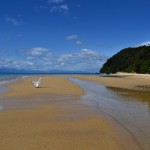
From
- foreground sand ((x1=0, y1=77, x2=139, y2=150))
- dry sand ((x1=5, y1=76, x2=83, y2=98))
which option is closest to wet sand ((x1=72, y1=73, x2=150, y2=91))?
dry sand ((x1=5, y1=76, x2=83, y2=98))

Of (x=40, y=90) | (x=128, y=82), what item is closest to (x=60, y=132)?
(x=40, y=90)

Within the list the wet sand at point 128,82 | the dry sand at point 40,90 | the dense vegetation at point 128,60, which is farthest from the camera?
the dense vegetation at point 128,60

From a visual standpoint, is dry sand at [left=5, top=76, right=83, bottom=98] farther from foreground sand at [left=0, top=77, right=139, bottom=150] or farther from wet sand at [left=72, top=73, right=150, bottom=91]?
foreground sand at [left=0, top=77, right=139, bottom=150]

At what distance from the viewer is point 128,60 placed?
482ft

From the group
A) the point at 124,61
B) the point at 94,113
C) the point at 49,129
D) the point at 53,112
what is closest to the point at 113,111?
the point at 94,113

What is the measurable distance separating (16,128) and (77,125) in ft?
7.32

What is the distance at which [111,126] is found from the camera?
1023 centimetres

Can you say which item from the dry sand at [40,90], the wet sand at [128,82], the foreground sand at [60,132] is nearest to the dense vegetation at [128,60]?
the wet sand at [128,82]

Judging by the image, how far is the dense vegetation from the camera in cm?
11538

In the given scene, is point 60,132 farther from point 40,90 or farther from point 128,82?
point 128,82

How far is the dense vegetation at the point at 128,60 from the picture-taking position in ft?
379

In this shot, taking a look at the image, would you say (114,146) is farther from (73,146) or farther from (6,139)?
(6,139)

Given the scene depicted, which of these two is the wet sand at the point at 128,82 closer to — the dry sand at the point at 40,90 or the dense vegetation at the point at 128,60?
the dry sand at the point at 40,90

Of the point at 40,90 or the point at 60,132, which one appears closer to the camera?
the point at 60,132
